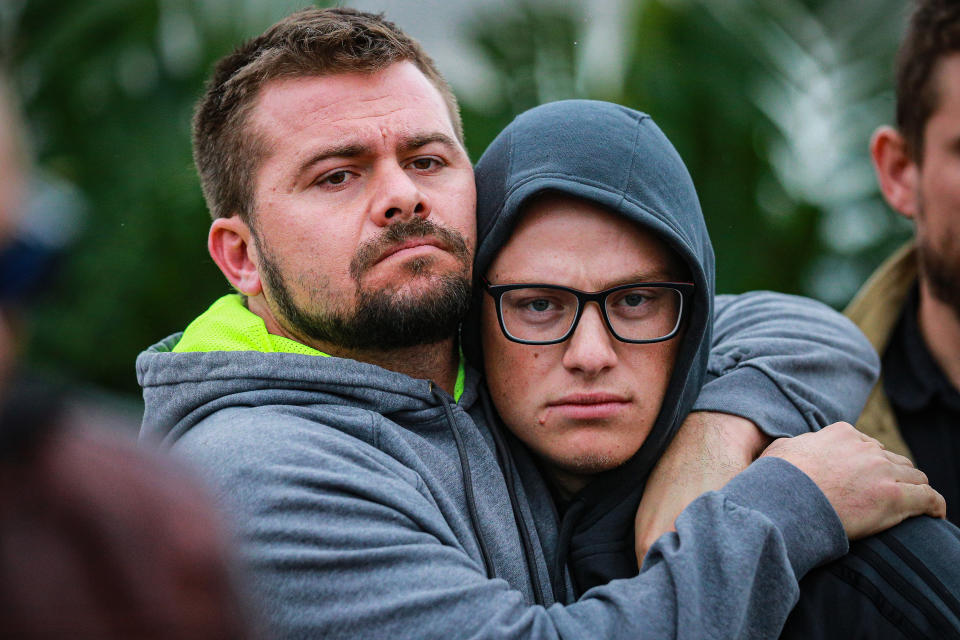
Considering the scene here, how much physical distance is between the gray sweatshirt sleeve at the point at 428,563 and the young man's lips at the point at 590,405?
0.37m

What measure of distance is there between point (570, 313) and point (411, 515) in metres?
A: 0.66

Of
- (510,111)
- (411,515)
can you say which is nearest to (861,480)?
(411,515)

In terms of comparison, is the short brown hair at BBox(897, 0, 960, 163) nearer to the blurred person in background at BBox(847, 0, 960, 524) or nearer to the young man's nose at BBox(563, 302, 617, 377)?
the blurred person in background at BBox(847, 0, 960, 524)

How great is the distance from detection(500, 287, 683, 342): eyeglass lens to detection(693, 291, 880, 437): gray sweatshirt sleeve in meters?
0.28

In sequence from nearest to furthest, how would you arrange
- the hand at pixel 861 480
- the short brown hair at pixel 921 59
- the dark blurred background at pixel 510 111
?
the hand at pixel 861 480 → the short brown hair at pixel 921 59 → the dark blurred background at pixel 510 111

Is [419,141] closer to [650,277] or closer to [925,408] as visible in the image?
[650,277]

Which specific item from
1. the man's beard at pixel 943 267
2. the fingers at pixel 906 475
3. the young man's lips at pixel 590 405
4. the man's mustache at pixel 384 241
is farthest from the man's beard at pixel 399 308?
the man's beard at pixel 943 267

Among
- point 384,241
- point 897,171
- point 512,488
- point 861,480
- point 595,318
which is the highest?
point 384,241

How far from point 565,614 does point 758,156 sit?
405cm

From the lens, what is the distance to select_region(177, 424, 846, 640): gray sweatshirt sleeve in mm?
1753

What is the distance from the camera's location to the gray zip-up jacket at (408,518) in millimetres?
1767

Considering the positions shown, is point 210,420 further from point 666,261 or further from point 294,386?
point 666,261

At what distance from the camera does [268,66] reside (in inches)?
97.5

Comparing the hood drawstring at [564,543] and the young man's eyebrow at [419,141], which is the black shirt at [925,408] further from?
the young man's eyebrow at [419,141]
